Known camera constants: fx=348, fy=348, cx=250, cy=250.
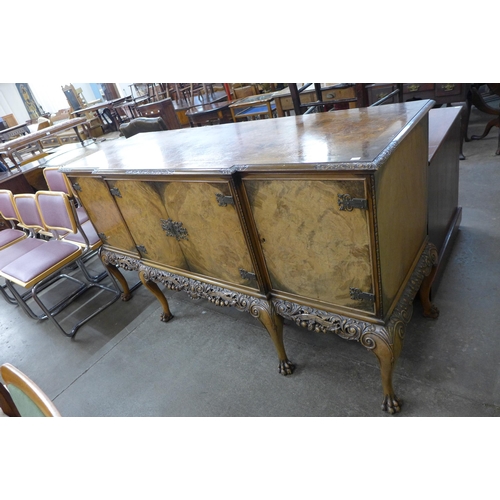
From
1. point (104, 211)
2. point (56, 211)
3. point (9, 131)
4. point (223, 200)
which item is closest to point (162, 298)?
point (104, 211)

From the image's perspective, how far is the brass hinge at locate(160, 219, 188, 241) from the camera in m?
1.39

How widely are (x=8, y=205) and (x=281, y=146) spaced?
2200 mm

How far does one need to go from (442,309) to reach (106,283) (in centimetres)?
220

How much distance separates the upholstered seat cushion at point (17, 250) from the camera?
2.16 metres

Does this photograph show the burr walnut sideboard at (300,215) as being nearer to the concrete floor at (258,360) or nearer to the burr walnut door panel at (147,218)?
the burr walnut door panel at (147,218)

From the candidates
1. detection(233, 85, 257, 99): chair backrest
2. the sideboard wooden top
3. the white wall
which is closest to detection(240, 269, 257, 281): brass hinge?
the sideboard wooden top

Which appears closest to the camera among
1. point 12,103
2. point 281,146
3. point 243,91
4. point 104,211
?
point 281,146

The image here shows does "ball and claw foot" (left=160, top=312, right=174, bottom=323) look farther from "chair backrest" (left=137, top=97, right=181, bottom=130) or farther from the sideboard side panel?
"chair backrest" (left=137, top=97, right=181, bottom=130)

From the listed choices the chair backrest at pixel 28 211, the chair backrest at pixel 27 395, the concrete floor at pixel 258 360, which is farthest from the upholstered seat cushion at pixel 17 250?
the chair backrest at pixel 27 395

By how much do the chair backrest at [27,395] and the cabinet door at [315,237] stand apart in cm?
73

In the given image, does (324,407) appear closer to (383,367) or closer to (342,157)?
(383,367)

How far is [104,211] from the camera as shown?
1755mm

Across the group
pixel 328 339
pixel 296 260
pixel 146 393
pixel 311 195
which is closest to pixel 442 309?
pixel 328 339

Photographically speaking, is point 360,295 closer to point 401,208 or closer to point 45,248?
point 401,208
